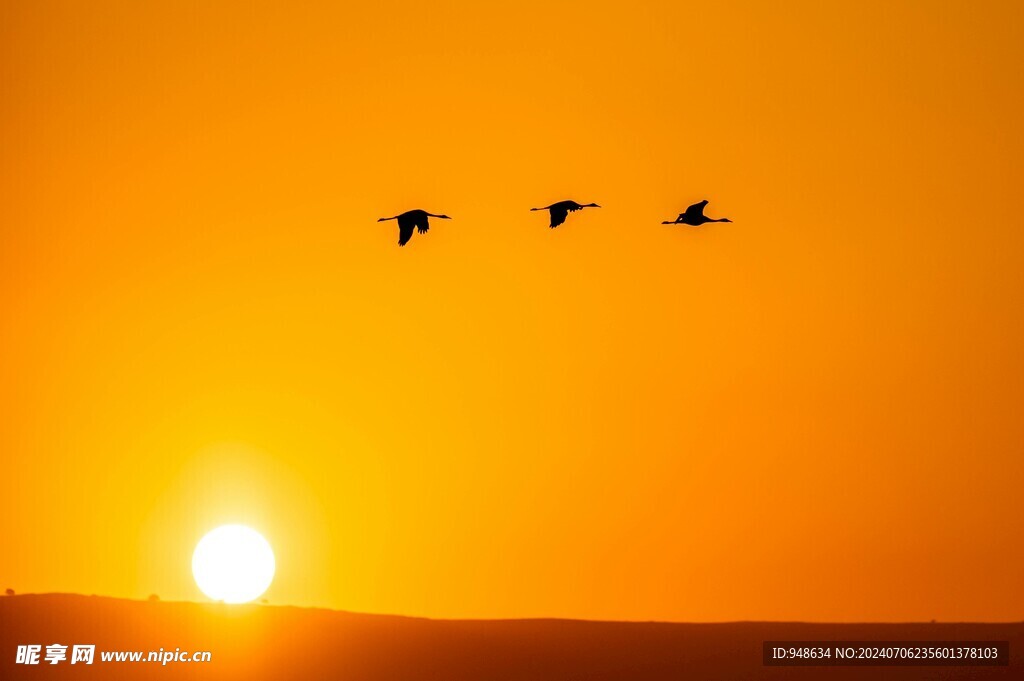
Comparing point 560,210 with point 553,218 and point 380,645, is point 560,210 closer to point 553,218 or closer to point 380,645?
point 553,218

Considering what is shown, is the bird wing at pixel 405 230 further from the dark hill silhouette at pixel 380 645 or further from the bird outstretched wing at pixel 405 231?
the dark hill silhouette at pixel 380 645

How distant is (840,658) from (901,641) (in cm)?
470

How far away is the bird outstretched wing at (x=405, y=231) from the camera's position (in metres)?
31.1

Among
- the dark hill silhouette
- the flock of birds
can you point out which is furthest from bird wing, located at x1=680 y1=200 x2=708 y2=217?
the dark hill silhouette

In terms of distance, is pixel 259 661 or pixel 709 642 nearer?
pixel 259 661

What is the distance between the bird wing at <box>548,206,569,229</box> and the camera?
3130cm

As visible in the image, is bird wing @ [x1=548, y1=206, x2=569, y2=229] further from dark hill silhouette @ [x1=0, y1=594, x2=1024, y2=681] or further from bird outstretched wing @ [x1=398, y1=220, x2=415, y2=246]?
dark hill silhouette @ [x1=0, y1=594, x2=1024, y2=681]

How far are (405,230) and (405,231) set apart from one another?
0.12ft

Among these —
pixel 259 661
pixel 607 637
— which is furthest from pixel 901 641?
pixel 259 661

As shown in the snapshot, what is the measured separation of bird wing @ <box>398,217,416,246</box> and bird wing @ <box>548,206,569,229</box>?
8.83 ft

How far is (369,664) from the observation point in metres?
48.8

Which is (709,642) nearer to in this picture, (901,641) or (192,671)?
(901,641)

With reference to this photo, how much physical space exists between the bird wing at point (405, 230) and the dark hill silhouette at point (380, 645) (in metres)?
20.2

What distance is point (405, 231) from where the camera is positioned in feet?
103
